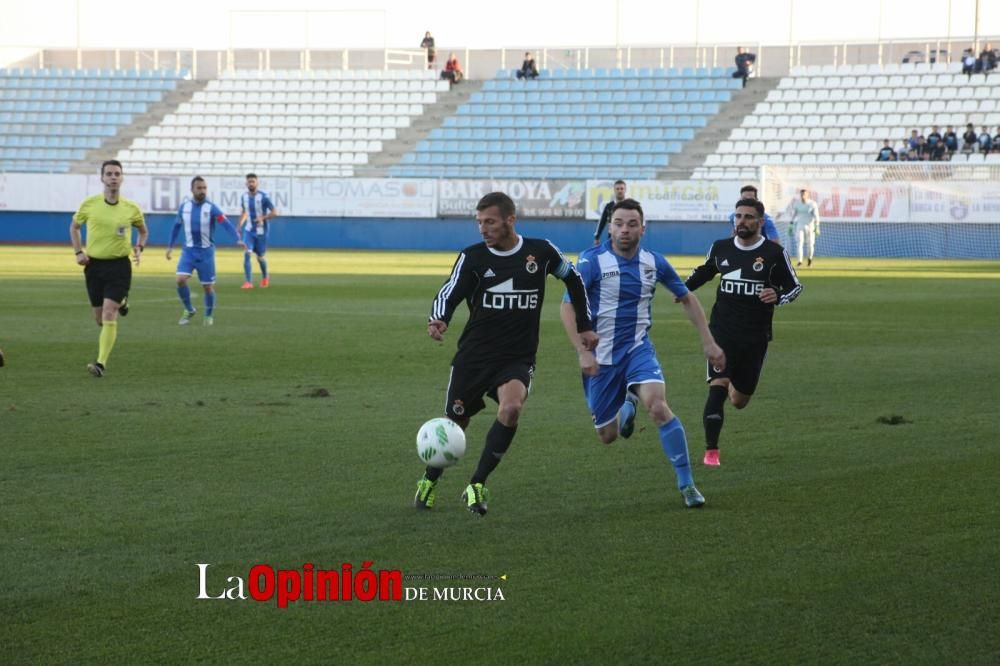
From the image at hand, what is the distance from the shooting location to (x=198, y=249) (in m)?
19.4

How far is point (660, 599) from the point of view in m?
5.54

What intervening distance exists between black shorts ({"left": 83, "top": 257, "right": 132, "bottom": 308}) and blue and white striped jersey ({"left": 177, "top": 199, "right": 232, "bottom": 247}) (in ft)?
17.0

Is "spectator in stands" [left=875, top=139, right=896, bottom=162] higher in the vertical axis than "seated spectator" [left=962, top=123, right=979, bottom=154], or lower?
lower

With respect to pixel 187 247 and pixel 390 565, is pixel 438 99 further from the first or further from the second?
pixel 390 565

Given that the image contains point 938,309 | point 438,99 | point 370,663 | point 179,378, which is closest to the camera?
point 370,663

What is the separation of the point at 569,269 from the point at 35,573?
326cm

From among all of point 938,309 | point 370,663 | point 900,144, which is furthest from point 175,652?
point 900,144

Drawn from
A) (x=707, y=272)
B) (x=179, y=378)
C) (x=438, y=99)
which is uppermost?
(x=438, y=99)

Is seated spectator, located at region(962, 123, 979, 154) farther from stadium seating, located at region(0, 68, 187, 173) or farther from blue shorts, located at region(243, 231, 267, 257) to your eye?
stadium seating, located at region(0, 68, 187, 173)

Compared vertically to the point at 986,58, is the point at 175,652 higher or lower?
lower

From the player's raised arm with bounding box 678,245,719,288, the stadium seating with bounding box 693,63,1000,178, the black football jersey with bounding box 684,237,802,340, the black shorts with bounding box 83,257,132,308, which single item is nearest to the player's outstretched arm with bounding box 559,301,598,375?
the player's raised arm with bounding box 678,245,719,288

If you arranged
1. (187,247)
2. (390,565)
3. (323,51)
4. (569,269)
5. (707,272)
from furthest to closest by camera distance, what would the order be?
(323,51) < (187,247) < (707,272) < (569,269) < (390,565)

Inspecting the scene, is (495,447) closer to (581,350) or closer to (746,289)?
(581,350)

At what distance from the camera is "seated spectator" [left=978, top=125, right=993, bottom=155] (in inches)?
1631
